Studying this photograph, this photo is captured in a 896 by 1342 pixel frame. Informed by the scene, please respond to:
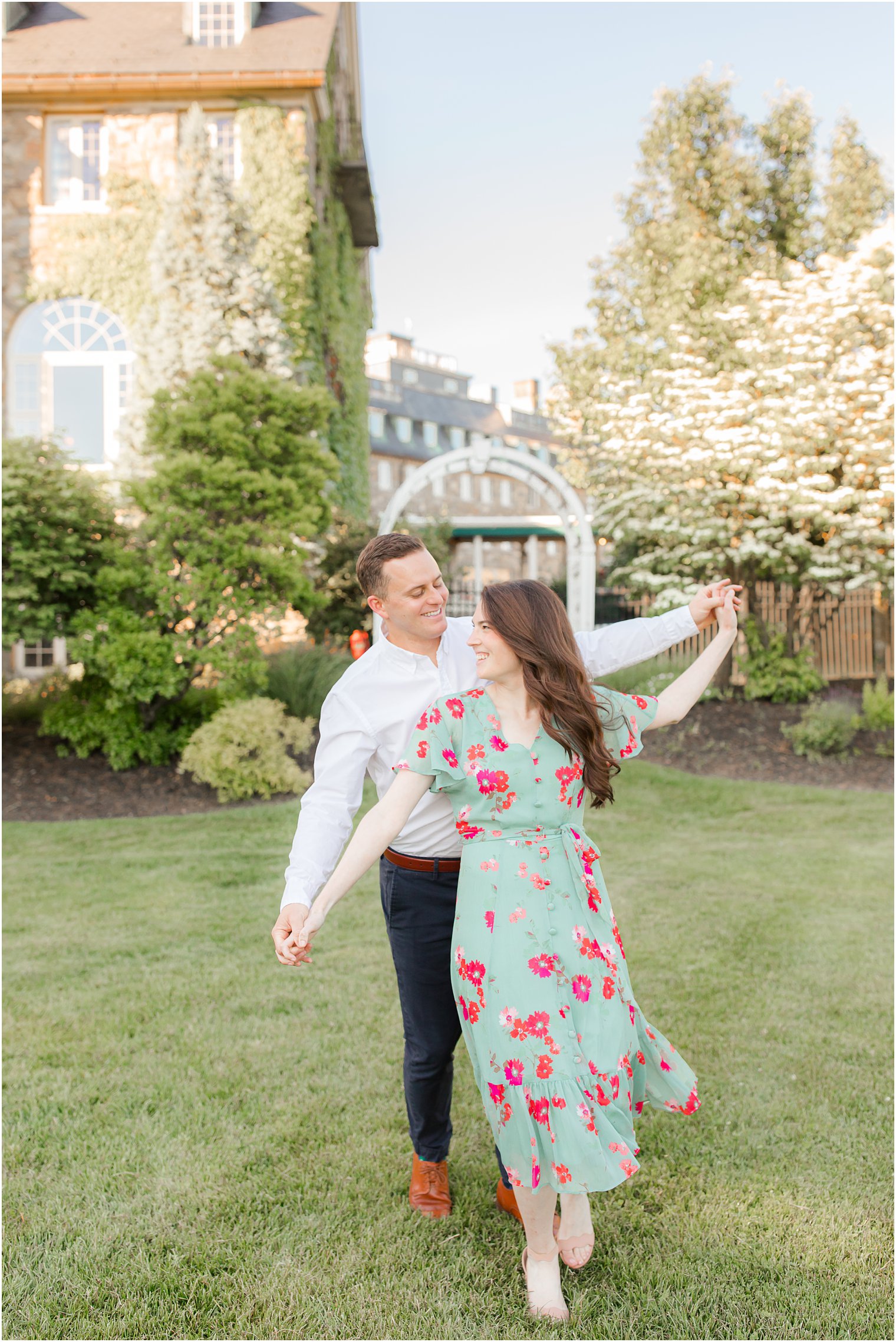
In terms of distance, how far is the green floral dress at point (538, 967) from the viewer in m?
2.19

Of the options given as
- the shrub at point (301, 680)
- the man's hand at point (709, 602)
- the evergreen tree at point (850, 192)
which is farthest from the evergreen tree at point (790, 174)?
the man's hand at point (709, 602)

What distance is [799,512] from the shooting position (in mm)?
12305

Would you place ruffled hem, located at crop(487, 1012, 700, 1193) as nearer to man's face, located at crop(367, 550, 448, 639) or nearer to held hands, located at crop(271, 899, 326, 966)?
held hands, located at crop(271, 899, 326, 966)

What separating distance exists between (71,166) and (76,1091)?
14275 millimetres

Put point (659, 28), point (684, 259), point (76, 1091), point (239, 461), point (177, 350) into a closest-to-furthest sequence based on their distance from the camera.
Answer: point (76, 1091) → point (659, 28) → point (239, 461) → point (177, 350) → point (684, 259)

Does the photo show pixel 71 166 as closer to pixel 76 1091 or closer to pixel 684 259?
pixel 684 259

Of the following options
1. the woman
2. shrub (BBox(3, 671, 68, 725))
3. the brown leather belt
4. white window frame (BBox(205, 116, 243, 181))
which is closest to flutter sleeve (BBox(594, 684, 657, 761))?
the woman

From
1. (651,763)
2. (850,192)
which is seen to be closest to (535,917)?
(651,763)

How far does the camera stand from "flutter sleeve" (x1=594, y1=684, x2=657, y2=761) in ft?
8.04

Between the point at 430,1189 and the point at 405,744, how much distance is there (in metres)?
1.35

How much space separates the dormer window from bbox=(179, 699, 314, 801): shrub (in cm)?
1072

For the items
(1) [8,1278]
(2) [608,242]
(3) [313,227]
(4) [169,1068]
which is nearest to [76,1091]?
(4) [169,1068]

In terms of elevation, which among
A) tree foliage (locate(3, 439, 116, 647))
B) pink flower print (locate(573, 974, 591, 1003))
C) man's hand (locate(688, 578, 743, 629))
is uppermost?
tree foliage (locate(3, 439, 116, 647))

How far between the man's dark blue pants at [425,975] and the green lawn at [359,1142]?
40 centimetres
